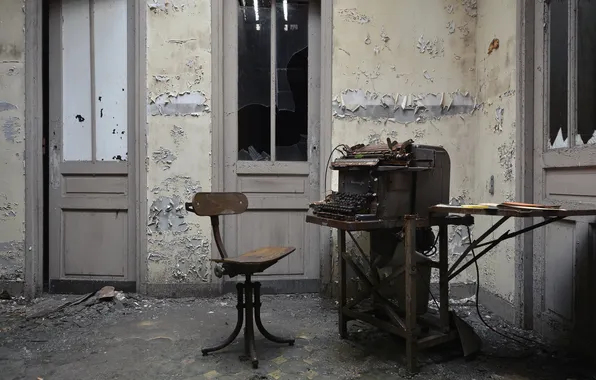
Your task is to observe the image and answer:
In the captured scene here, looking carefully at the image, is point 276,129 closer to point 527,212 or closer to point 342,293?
point 342,293

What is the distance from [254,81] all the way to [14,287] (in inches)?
107

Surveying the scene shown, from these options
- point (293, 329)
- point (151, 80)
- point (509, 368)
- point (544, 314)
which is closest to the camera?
point (509, 368)

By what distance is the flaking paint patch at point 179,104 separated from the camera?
3.73m

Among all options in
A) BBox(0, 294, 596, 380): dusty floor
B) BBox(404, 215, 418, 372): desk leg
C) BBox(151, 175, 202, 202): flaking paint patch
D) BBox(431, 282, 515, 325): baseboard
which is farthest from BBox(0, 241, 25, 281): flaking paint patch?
BBox(431, 282, 515, 325): baseboard

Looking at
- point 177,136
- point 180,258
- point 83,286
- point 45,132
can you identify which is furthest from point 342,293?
point 45,132

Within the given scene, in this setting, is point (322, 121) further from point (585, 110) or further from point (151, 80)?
point (585, 110)

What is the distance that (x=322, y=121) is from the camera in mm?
3764

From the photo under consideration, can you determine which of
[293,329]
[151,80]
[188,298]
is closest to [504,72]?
[293,329]

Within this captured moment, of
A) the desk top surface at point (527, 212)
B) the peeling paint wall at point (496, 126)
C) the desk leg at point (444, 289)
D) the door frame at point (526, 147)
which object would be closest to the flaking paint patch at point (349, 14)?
the peeling paint wall at point (496, 126)

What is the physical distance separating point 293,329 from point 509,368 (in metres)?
1.36

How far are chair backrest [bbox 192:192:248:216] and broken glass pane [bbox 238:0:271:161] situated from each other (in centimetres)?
123

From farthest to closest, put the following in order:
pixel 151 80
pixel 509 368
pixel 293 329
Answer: pixel 151 80, pixel 293 329, pixel 509 368

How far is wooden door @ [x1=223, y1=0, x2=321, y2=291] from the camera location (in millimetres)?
3877

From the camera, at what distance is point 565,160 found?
261 centimetres
